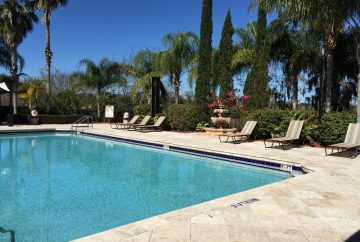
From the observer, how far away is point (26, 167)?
9.34 metres

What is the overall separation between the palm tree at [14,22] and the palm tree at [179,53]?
10.9 m

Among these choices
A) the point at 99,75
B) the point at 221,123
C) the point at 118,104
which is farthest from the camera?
the point at 99,75

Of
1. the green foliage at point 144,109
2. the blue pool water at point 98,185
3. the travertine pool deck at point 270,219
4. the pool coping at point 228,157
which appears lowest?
the blue pool water at point 98,185

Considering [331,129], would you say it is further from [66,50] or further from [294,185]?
[66,50]

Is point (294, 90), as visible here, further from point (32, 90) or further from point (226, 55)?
point (32, 90)

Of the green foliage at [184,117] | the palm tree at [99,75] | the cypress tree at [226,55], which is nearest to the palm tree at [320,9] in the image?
the cypress tree at [226,55]

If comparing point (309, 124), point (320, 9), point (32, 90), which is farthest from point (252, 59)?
point (32, 90)

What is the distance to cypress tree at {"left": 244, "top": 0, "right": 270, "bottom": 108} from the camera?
639 inches

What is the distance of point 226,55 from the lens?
60.2ft

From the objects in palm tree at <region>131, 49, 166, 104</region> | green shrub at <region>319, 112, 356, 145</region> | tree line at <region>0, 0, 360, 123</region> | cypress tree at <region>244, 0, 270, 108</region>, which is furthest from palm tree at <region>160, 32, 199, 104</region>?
green shrub at <region>319, 112, 356, 145</region>

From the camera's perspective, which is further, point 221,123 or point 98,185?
point 221,123

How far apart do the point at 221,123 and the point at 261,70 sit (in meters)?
3.15

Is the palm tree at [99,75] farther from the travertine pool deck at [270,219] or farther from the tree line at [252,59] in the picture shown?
the travertine pool deck at [270,219]

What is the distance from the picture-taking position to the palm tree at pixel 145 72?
2266cm
